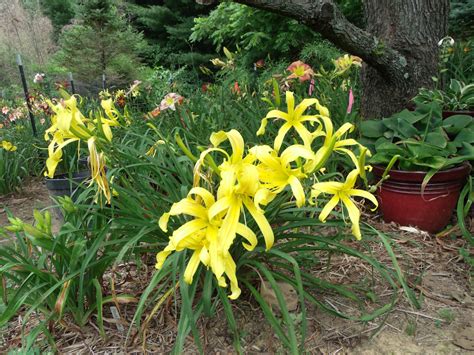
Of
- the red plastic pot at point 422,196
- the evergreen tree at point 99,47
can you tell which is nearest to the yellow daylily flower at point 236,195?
the red plastic pot at point 422,196

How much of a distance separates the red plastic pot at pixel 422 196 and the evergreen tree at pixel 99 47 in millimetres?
9616

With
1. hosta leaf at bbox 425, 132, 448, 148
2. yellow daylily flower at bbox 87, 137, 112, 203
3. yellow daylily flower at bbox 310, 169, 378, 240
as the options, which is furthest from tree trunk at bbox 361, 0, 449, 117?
yellow daylily flower at bbox 87, 137, 112, 203

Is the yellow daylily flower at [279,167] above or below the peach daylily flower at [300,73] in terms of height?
above

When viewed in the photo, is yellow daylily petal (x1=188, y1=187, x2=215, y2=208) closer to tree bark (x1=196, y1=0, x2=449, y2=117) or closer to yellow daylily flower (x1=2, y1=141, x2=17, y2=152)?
tree bark (x1=196, y1=0, x2=449, y2=117)

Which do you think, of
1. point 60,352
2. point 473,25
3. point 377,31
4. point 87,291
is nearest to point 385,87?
point 377,31

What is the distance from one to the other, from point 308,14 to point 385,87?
2.61 feet

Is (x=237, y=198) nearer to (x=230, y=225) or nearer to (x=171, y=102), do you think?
(x=230, y=225)

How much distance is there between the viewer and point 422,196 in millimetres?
2053

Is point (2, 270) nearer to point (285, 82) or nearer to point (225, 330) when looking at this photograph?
point (225, 330)

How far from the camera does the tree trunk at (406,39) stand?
247cm

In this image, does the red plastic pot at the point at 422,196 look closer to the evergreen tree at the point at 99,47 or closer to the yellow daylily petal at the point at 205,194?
the yellow daylily petal at the point at 205,194

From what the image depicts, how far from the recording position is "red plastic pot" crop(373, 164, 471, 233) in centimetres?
207

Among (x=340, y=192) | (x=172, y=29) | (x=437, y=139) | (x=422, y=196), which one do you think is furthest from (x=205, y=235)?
(x=172, y=29)

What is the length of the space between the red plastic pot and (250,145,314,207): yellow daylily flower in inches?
46.1
